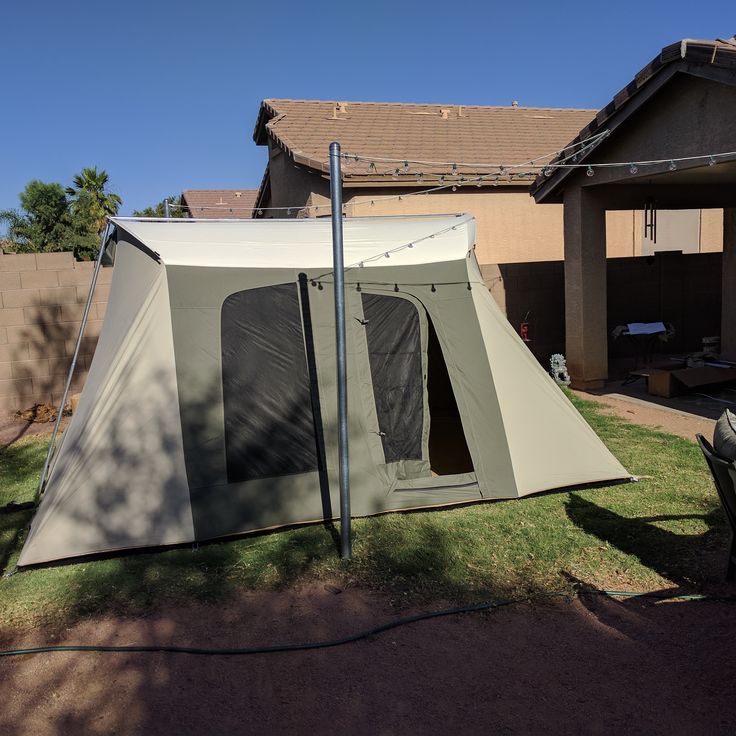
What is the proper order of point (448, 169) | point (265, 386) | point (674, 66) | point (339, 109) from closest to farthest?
1. point (265, 386)
2. point (674, 66)
3. point (448, 169)
4. point (339, 109)

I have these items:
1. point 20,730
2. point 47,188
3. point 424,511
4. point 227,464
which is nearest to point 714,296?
point 424,511

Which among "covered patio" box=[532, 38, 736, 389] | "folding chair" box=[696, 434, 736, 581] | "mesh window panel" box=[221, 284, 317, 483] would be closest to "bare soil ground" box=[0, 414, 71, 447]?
"mesh window panel" box=[221, 284, 317, 483]

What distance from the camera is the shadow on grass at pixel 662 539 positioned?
4.27 meters

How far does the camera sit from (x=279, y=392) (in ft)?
16.7

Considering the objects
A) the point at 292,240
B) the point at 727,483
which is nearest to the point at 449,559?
the point at 727,483

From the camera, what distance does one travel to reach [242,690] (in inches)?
129

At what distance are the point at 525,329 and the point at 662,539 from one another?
21.0 ft

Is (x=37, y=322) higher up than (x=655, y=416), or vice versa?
(x=37, y=322)

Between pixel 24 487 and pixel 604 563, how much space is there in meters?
4.96

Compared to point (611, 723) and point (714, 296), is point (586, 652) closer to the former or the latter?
point (611, 723)

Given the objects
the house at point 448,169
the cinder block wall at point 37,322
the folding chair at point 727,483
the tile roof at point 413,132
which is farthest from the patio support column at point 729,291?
the cinder block wall at point 37,322

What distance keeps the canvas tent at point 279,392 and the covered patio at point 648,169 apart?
1.87 meters

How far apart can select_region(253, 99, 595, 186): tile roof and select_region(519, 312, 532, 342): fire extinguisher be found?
2796 millimetres

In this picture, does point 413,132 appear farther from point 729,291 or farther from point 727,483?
point 727,483
